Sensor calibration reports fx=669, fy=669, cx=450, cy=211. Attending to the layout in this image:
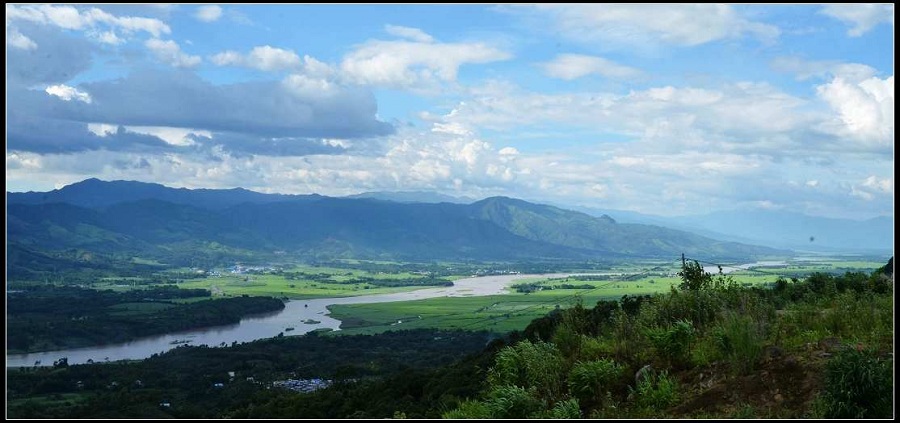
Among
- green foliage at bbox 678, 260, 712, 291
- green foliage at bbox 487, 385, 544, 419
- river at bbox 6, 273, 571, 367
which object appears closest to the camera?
green foliage at bbox 487, 385, 544, 419

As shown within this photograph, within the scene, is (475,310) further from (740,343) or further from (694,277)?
(740,343)

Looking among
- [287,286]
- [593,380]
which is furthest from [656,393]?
[287,286]

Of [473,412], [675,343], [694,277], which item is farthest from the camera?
[694,277]

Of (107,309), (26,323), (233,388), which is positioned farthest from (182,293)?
(233,388)

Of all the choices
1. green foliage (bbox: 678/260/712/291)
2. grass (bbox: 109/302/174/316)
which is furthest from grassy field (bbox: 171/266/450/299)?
green foliage (bbox: 678/260/712/291)

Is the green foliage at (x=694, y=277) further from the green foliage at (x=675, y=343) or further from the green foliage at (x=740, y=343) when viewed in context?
the green foliage at (x=740, y=343)

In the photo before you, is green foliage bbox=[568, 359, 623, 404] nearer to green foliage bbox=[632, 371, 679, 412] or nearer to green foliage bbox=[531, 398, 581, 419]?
green foliage bbox=[632, 371, 679, 412]

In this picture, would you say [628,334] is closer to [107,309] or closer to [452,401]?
[452,401]
